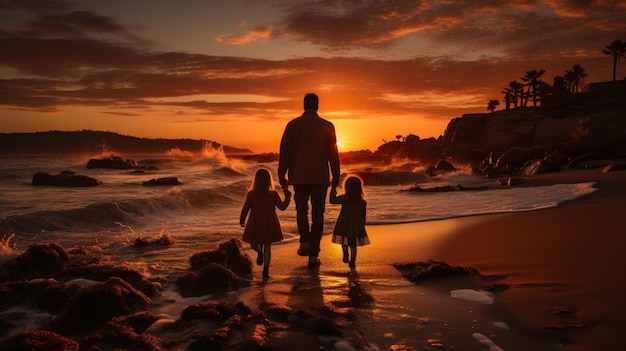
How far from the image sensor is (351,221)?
7043 millimetres

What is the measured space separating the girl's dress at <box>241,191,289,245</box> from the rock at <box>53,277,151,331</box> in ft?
6.56

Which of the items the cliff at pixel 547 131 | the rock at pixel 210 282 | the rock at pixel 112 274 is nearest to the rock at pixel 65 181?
the rock at pixel 112 274

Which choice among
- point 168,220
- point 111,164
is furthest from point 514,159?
point 111,164

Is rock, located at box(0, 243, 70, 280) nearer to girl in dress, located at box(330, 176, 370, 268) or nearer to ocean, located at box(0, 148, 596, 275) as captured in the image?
ocean, located at box(0, 148, 596, 275)

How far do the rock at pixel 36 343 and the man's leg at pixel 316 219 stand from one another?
408cm

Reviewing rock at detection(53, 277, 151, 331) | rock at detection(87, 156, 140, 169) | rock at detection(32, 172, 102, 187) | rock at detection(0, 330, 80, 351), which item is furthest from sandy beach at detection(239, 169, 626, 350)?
rock at detection(87, 156, 140, 169)

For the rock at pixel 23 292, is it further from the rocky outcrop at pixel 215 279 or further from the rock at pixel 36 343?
the rock at pixel 36 343

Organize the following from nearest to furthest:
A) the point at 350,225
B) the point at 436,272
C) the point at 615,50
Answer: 1. the point at 436,272
2. the point at 350,225
3. the point at 615,50

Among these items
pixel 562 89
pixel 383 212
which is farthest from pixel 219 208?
pixel 562 89

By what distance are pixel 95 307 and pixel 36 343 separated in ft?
3.66

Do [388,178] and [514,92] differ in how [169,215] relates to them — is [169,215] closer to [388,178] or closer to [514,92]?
[388,178]

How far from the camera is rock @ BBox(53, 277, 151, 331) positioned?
4.55 meters

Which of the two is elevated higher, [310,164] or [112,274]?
[310,164]

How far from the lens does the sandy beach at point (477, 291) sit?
12.8 ft
